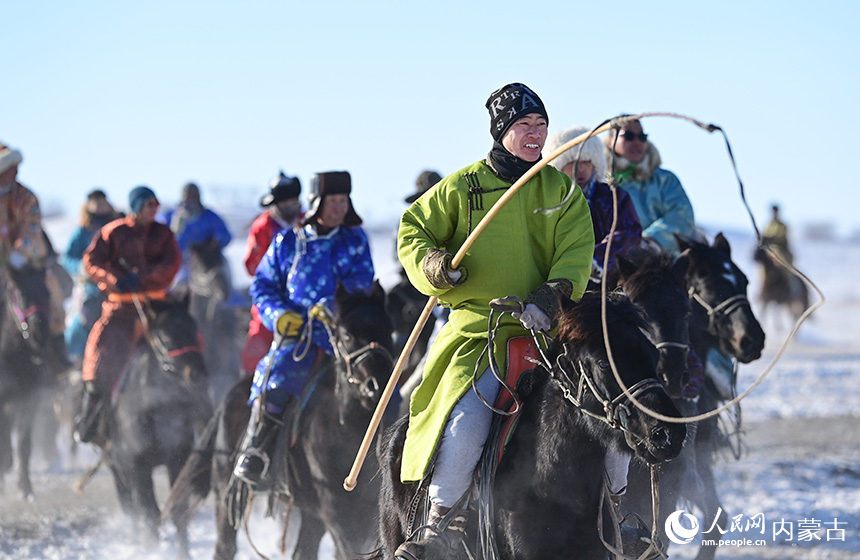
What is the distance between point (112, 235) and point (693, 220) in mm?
4952

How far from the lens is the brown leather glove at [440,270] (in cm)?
431

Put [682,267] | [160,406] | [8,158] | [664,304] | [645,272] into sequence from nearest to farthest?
[664,304] → [645,272] → [682,267] → [160,406] → [8,158]

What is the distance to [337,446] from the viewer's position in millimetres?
6816

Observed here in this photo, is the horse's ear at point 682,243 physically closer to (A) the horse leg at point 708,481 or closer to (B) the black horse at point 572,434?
(A) the horse leg at point 708,481

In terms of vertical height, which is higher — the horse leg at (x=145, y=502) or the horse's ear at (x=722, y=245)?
the horse's ear at (x=722, y=245)

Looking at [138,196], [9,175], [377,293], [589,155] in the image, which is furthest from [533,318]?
[9,175]

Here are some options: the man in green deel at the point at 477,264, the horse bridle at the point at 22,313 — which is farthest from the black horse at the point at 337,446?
the horse bridle at the point at 22,313

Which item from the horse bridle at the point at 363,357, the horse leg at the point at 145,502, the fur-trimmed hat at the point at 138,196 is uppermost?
the fur-trimmed hat at the point at 138,196

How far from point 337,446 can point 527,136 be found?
2.95 meters

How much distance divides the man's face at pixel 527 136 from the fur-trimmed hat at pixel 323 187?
2.87 metres

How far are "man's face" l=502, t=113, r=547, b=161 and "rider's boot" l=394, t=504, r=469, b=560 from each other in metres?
1.49

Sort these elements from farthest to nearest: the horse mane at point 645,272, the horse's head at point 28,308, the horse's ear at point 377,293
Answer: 1. the horse's head at point 28,308
2. the horse's ear at point 377,293
3. the horse mane at point 645,272

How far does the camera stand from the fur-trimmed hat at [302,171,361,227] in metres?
7.31

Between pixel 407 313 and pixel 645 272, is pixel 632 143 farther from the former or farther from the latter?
pixel 407 313
